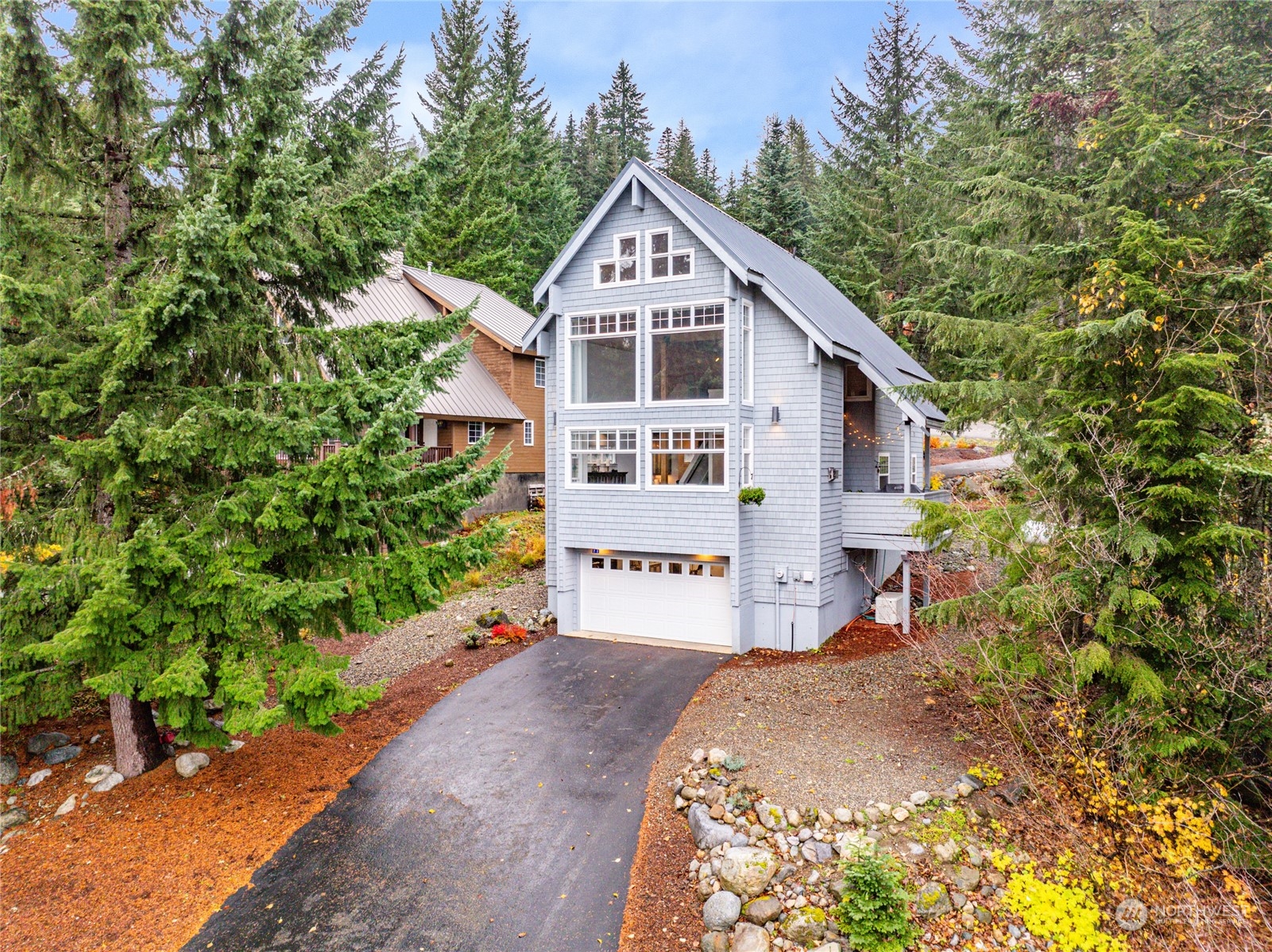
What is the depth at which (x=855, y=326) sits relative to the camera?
60.3 feet

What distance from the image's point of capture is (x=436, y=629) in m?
14.6

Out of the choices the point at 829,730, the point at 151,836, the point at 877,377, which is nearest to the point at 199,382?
the point at 151,836

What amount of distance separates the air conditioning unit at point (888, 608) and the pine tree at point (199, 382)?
10448 mm

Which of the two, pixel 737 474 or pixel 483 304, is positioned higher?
pixel 483 304

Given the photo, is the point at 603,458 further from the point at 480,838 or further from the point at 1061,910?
the point at 1061,910

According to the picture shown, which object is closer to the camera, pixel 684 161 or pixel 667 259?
pixel 667 259

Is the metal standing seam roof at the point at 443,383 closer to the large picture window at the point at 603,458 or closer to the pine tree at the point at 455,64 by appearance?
the large picture window at the point at 603,458

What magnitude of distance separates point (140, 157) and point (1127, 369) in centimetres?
1204

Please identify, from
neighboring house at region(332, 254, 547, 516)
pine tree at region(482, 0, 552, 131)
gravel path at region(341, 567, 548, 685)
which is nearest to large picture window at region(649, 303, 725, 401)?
gravel path at region(341, 567, 548, 685)

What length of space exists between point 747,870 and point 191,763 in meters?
7.07

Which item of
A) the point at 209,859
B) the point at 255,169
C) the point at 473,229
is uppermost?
the point at 473,229

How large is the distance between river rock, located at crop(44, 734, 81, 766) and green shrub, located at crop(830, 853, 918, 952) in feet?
31.4

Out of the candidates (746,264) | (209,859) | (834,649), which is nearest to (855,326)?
(746,264)

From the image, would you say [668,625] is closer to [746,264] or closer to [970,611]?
[970,611]
